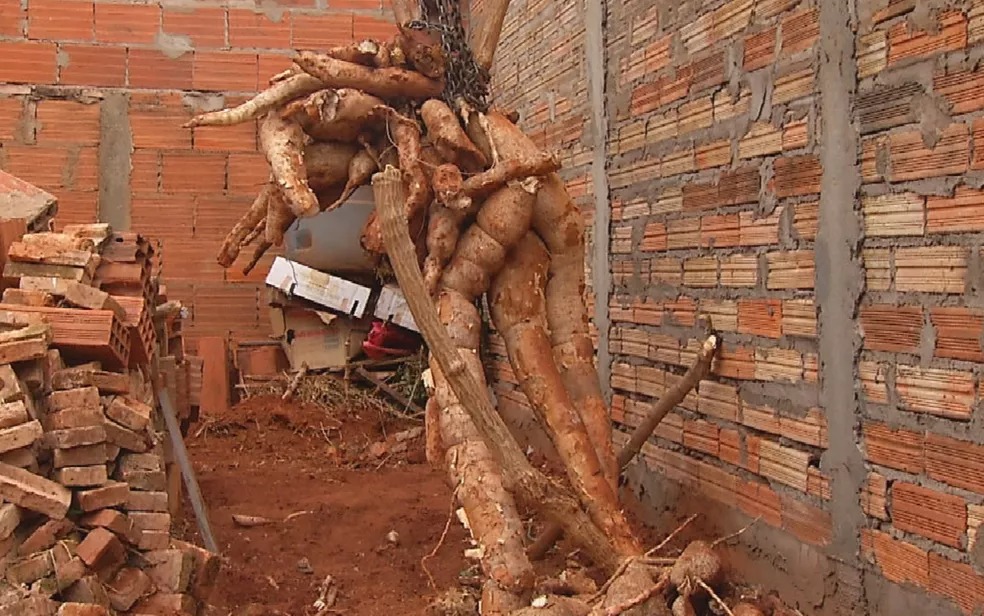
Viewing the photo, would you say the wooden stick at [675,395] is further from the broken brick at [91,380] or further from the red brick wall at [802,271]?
the broken brick at [91,380]

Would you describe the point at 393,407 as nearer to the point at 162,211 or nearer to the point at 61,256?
the point at 162,211

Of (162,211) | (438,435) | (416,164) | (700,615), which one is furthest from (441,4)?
(162,211)

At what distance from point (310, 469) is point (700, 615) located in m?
3.32

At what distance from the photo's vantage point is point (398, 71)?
3502mm

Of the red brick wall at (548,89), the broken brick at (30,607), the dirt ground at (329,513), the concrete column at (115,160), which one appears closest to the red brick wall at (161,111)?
the concrete column at (115,160)

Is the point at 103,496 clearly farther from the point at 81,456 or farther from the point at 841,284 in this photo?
the point at 841,284

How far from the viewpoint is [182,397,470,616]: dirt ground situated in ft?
11.8

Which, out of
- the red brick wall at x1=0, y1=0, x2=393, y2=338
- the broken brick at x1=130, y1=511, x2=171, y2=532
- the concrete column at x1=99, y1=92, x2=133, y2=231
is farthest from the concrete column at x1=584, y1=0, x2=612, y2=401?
the concrete column at x1=99, y1=92, x2=133, y2=231

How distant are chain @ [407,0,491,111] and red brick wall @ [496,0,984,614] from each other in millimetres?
830

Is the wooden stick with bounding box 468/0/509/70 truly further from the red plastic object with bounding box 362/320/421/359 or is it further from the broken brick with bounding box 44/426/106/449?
the red plastic object with bounding box 362/320/421/359

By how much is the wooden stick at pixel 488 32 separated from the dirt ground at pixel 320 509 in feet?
6.47

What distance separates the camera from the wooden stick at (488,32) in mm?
3646

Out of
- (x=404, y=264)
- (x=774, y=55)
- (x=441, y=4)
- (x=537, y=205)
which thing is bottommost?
(x=404, y=264)

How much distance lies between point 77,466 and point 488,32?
212cm
